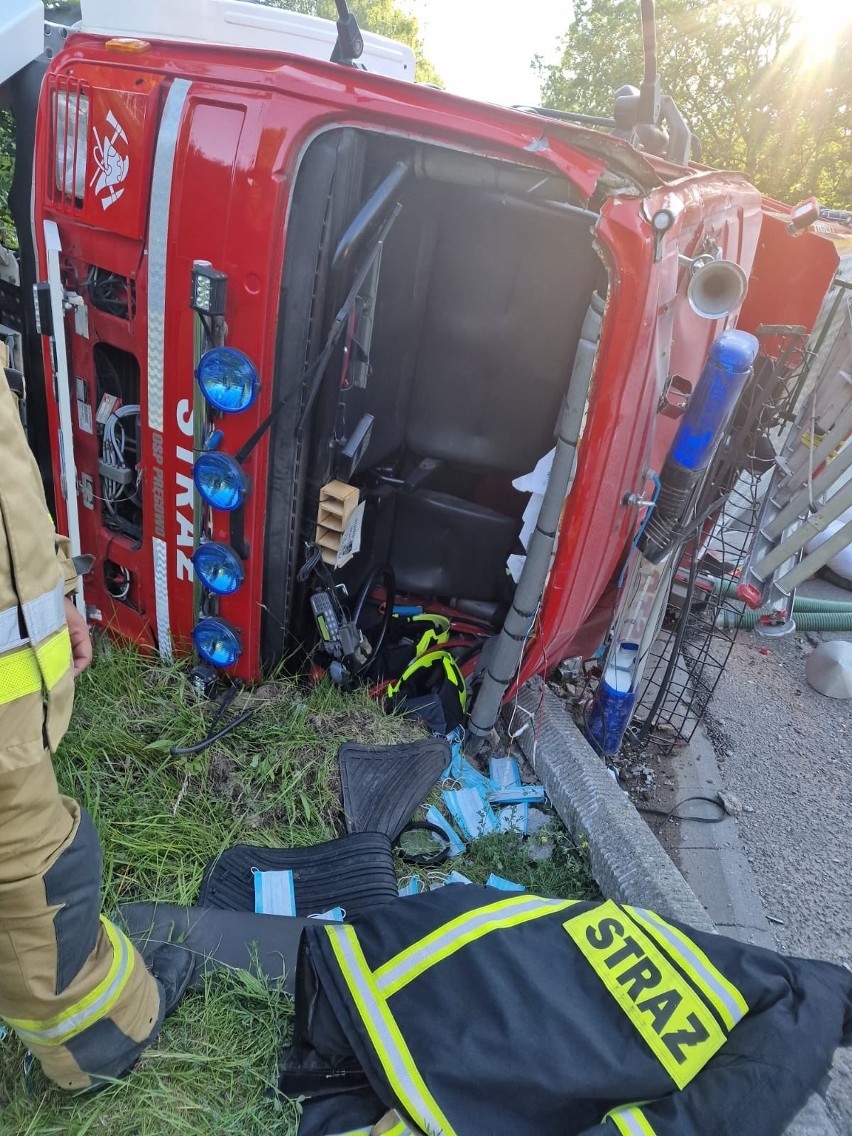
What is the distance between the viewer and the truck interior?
2086 millimetres

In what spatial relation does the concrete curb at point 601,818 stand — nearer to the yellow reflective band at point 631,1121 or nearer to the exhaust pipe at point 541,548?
the exhaust pipe at point 541,548

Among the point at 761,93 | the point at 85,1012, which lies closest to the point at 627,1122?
the point at 85,1012

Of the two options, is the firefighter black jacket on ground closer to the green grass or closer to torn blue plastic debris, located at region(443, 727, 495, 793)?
the green grass

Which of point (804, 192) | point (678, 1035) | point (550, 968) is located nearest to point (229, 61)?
point (550, 968)

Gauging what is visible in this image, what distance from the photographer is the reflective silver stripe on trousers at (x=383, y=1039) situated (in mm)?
1448

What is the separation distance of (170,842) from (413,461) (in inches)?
63.0

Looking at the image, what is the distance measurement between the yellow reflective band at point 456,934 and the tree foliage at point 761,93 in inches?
548

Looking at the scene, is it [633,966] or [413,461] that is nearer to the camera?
[633,966]

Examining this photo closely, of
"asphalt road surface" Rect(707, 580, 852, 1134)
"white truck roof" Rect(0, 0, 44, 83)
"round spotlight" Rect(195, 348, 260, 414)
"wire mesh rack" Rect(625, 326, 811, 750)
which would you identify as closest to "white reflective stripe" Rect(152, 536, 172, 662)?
"round spotlight" Rect(195, 348, 260, 414)

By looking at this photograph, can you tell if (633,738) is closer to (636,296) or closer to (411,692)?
(411,692)

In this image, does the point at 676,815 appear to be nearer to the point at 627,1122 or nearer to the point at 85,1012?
the point at 627,1122

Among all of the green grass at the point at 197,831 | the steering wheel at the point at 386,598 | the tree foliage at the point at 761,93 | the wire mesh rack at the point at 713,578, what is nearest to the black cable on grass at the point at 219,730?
the green grass at the point at 197,831

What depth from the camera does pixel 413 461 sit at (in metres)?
2.97

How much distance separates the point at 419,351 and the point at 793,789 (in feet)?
7.96
